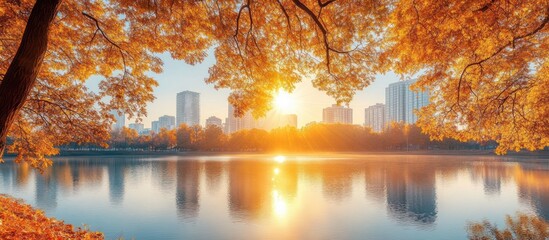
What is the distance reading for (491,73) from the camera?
34.3 ft

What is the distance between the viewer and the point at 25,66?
5.41m

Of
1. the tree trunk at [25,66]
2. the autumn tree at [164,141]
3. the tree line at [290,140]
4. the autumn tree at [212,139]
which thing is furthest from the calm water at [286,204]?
the autumn tree at [164,141]

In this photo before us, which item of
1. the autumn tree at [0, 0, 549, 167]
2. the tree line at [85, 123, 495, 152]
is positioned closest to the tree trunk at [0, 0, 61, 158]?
the autumn tree at [0, 0, 549, 167]

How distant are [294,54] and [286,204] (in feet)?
54.3

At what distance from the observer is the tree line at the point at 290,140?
11731 cm

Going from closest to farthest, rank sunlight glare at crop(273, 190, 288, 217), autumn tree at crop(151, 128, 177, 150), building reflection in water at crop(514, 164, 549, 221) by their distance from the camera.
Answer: sunlight glare at crop(273, 190, 288, 217)
building reflection in water at crop(514, 164, 549, 221)
autumn tree at crop(151, 128, 177, 150)

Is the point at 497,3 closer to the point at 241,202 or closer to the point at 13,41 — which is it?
the point at 13,41

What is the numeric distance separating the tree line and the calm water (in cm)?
8106

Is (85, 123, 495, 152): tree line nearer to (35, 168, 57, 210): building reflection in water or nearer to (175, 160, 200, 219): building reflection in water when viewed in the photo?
(35, 168, 57, 210): building reflection in water

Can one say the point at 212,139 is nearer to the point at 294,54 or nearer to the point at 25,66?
the point at 294,54

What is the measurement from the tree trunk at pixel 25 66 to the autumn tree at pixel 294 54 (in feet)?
8.32

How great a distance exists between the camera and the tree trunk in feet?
17.4

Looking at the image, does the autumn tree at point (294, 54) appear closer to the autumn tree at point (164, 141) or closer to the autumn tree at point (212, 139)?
the autumn tree at point (212, 139)

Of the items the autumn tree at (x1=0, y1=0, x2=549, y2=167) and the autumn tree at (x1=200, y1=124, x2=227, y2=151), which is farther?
the autumn tree at (x1=200, y1=124, x2=227, y2=151)
